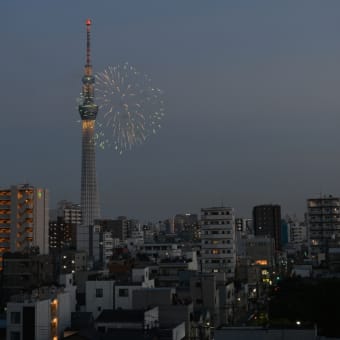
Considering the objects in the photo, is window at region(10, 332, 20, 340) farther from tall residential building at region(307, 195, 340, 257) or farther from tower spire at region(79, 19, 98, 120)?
tower spire at region(79, 19, 98, 120)

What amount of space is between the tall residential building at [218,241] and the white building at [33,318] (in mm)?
24559

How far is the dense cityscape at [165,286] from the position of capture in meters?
23.8

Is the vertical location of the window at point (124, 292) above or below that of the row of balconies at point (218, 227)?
below

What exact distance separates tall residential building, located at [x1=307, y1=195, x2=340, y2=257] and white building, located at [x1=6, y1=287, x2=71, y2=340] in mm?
38126

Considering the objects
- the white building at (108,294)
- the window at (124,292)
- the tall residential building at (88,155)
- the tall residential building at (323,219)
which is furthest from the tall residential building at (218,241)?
the tall residential building at (88,155)

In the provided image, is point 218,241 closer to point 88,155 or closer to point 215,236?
point 215,236

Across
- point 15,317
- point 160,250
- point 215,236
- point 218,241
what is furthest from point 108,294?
point 160,250

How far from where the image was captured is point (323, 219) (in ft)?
196

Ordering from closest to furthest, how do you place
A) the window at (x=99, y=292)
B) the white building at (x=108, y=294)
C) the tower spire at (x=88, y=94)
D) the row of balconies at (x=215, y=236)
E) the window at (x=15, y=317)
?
the window at (x=15, y=317) → the white building at (x=108, y=294) → the window at (x=99, y=292) → the row of balconies at (x=215, y=236) → the tower spire at (x=88, y=94)

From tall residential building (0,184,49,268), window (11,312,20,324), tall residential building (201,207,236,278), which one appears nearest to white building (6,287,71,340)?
window (11,312,20,324)

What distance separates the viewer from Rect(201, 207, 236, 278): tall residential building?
4928 centimetres

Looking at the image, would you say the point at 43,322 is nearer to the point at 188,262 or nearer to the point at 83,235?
the point at 188,262

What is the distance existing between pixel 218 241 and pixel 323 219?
13.8 m

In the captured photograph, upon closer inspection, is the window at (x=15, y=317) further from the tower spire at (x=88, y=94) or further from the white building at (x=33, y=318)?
the tower spire at (x=88, y=94)
